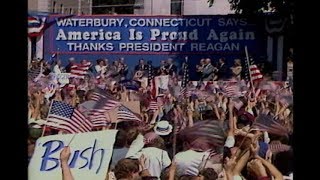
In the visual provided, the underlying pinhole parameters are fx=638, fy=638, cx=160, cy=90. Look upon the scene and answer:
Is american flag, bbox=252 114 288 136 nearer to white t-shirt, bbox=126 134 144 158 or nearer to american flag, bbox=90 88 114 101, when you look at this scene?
white t-shirt, bbox=126 134 144 158

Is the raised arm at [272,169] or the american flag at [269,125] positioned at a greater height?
the american flag at [269,125]

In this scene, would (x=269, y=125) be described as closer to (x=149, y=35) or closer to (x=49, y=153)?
(x=49, y=153)

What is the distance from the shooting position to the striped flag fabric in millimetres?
2623

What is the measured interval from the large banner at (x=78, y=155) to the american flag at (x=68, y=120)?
3 centimetres

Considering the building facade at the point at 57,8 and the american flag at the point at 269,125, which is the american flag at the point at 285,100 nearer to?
the american flag at the point at 269,125

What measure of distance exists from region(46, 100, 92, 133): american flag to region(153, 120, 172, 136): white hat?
332 mm

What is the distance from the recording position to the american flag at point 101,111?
8.36 feet

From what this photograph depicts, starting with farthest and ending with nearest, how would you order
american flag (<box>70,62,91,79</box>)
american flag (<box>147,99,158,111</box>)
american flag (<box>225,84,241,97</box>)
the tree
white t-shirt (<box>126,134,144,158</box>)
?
1. the tree
2. american flag (<box>70,62,91,79</box>)
3. american flag (<box>225,84,241,97</box>)
4. american flag (<box>147,99,158,111</box>)
5. white t-shirt (<box>126,134,144,158</box>)

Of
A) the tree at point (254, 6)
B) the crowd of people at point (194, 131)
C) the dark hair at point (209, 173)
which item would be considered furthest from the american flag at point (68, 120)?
the tree at point (254, 6)

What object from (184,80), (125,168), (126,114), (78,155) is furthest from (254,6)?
(78,155)

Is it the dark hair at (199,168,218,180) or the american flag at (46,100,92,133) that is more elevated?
the american flag at (46,100,92,133)

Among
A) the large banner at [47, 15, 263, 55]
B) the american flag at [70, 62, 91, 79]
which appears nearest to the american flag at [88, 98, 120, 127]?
the american flag at [70, 62, 91, 79]

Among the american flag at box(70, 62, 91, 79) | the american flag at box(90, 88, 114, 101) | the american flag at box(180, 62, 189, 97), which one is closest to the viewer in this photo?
the american flag at box(90, 88, 114, 101)
